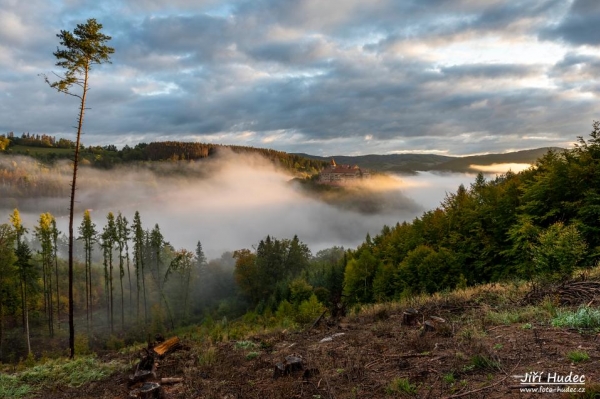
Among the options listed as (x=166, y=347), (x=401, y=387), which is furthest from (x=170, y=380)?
(x=401, y=387)

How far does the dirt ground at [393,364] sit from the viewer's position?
225 inches

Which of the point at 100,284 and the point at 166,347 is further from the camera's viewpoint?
the point at 100,284

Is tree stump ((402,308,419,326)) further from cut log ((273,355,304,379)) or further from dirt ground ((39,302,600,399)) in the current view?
cut log ((273,355,304,379))

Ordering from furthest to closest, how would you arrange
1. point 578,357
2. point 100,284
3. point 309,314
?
point 100,284, point 309,314, point 578,357

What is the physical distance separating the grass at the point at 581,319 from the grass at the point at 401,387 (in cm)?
423

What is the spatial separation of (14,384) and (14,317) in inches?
2173

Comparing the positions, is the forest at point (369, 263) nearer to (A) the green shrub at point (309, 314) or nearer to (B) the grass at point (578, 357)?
(A) the green shrub at point (309, 314)

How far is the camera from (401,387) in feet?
19.7

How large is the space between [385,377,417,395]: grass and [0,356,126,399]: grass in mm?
9552

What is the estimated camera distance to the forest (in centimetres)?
2528

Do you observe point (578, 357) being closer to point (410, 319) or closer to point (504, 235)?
→ point (410, 319)

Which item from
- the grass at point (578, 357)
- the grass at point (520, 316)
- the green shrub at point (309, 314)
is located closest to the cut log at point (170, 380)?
the green shrub at point (309, 314)

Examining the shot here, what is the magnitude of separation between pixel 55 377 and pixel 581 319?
50.5 ft

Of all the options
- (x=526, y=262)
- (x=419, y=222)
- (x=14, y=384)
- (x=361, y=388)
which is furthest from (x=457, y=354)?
(x=419, y=222)
